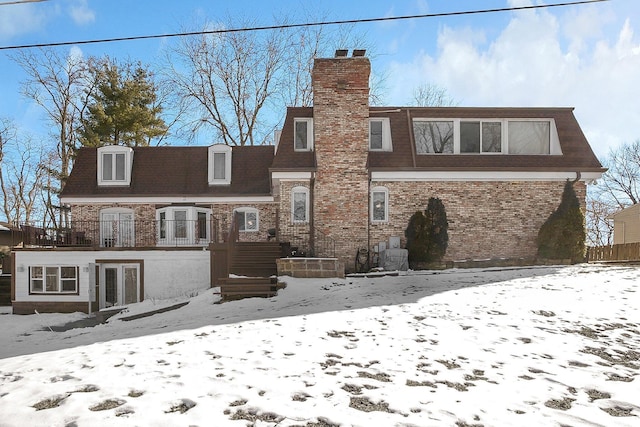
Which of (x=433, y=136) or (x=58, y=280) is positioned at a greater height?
(x=433, y=136)

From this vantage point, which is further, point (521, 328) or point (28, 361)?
point (521, 328)

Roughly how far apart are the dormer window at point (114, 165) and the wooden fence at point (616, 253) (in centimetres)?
2097

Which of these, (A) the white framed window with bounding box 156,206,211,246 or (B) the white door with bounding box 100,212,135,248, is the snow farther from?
(B) the white door with bounding box 100,212,135,248

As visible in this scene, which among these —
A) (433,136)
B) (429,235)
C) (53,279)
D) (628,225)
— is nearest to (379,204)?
(429,235)

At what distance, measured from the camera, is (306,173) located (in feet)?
55.2

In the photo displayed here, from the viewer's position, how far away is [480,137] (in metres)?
18.0

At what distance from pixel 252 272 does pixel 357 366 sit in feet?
30.8

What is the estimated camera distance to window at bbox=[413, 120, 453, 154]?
17906 mm

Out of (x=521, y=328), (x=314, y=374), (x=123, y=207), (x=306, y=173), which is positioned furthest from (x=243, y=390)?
(x=123, y=207)

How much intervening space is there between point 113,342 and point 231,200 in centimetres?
1312

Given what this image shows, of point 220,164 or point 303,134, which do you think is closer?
point 303,134

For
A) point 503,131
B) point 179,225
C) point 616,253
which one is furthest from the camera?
point 179,225

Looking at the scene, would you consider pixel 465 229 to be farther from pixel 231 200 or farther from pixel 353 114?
pixel 231 200

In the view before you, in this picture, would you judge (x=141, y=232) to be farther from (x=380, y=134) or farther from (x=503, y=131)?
(x=503, y=131)
